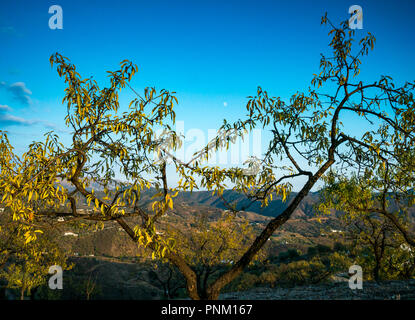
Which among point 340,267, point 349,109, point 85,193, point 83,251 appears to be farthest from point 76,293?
point 83,251

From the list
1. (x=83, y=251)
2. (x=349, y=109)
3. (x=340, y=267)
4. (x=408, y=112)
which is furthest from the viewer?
(x=83, y=251)

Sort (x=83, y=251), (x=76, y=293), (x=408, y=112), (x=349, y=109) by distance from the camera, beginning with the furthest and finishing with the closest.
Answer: (x=83, y=251), (x=76, y=293), (x=349, y=109), (x=408, y=112)

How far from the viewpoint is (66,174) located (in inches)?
175

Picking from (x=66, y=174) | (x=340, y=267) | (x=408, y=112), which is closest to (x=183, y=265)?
(x=66, y=174)

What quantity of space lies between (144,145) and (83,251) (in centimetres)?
10531

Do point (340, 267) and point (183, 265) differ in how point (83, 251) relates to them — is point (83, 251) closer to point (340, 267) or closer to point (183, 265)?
point (340, 267)

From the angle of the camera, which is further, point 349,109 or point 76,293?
point 76,293

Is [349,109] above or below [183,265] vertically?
above

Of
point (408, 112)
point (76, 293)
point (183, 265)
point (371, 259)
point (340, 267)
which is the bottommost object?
point (76, 293)
